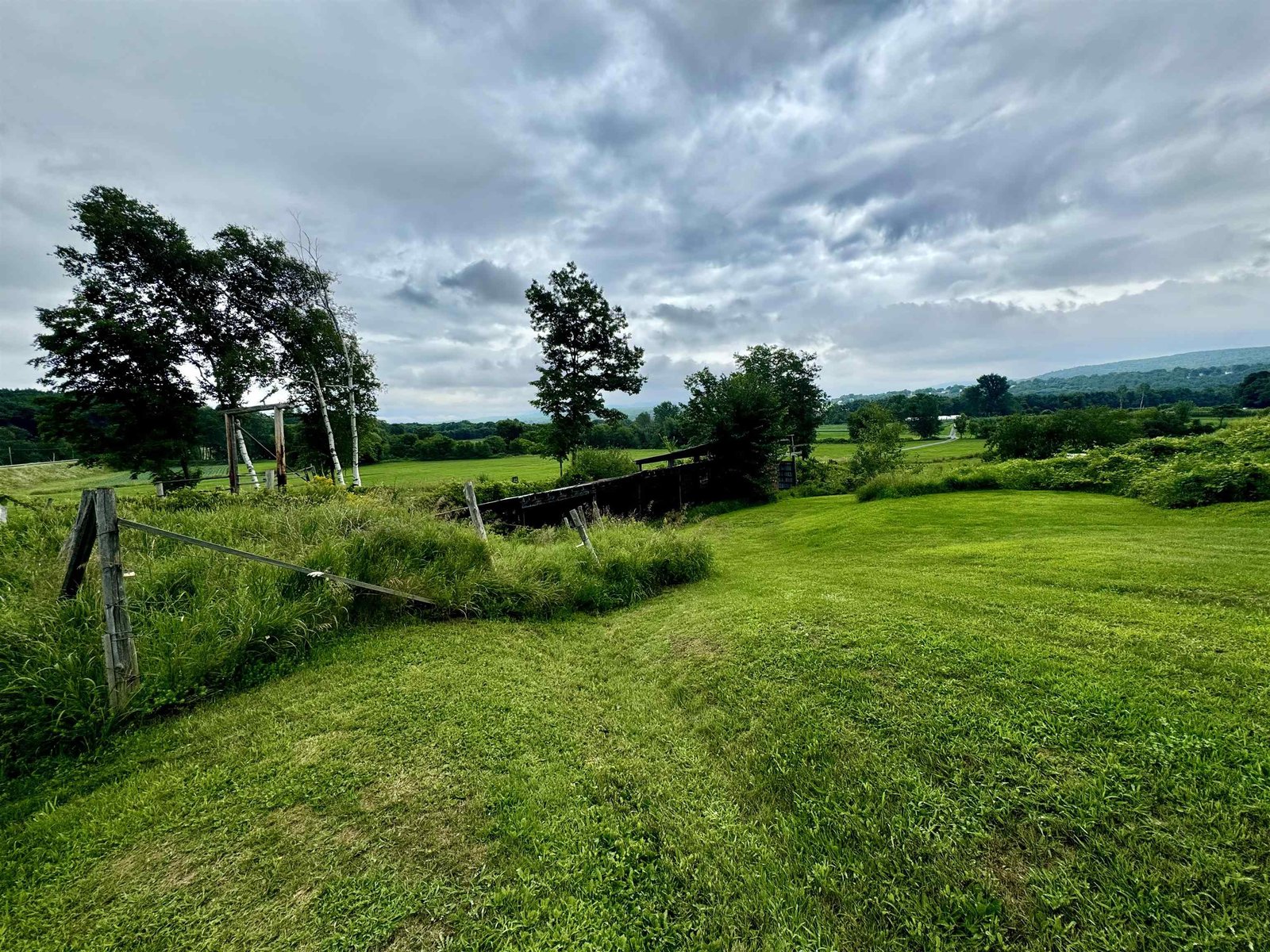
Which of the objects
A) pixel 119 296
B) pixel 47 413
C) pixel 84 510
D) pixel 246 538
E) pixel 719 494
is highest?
pixel 119 296

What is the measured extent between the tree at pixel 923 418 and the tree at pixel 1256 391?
3429 cm

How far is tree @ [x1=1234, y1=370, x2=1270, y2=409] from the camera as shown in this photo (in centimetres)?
5394

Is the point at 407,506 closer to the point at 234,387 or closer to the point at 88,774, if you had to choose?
the point at 88,774

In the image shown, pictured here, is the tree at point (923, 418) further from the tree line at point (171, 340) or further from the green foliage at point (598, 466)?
the tree line at point (171, 340)

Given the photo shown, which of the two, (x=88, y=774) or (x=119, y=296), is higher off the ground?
(x=119, y=296)

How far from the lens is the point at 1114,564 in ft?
16.0

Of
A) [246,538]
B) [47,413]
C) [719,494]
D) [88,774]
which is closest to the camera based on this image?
[88,774]

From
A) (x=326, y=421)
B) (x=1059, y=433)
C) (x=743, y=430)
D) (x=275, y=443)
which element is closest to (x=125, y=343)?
(x=326, y=421)

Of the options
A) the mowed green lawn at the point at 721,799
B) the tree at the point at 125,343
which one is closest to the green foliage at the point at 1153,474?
the mowed green lawn at the point at 721,799

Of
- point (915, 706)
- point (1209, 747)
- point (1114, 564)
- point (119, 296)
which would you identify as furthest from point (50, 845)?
point (119, 296)

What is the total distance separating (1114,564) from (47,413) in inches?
1029

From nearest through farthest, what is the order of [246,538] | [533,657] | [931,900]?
[931,900], [533,657], [246,538]

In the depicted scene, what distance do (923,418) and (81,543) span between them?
68536mm

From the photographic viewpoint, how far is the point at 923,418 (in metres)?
57.0
